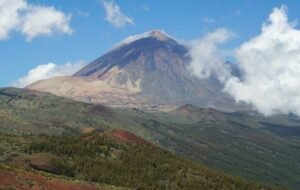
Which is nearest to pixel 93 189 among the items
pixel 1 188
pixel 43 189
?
pixel 43 189

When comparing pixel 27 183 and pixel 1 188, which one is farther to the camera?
pixel 27 183

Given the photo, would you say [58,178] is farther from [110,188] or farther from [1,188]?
[1,188]

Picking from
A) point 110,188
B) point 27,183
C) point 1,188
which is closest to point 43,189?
point 27,183

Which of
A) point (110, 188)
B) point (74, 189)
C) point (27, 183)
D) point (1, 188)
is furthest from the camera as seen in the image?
point (110, 188)

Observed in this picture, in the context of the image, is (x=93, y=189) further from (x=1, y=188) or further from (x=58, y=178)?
(x=1, y=188)

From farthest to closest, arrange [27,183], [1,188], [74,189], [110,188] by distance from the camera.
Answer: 1. [110,188]
2. [74,189]
3. [27,183]
4. [1,188]

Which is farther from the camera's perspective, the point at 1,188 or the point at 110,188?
the point at 110,188
